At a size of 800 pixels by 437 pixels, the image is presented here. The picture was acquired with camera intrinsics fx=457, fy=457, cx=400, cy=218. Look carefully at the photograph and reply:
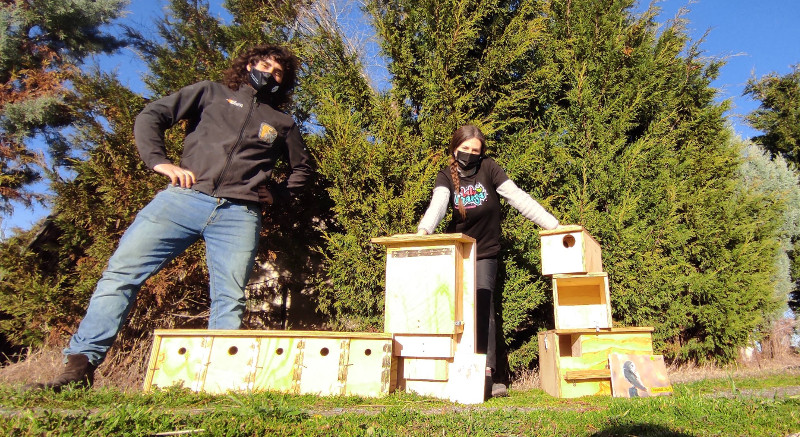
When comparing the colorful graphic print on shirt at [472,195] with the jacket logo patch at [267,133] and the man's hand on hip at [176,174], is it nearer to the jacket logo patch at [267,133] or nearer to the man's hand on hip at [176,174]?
the jacket logo patch at [267,133]

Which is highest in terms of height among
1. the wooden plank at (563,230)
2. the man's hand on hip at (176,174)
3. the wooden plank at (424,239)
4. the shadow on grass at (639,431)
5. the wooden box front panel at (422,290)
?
the man's hand on hip at (176,174)

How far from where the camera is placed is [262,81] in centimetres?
345

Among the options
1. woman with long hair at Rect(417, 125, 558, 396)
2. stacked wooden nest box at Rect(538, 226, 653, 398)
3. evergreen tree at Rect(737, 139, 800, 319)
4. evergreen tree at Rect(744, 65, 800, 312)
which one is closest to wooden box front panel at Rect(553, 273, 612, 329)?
stacked wooden nest box at Rect(538, 226, 653, 398)

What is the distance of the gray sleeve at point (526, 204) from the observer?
3629 mm

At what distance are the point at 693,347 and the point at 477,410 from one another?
127 inches

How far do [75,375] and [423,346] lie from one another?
2.03m

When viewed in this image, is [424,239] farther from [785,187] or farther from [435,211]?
[785,187]

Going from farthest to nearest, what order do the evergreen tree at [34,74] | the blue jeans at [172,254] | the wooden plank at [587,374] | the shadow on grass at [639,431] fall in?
the evergreen tree at [34,74] → the wooden plank at [587,374] → the blue jeans at [172,254] → the shadow on grass at [639,431]

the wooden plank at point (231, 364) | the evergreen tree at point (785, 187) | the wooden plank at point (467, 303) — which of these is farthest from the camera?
the evergreen tree at point (785, 187)

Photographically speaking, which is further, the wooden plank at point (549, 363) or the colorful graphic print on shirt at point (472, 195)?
the colorful graphic print on shirt at point (472, 195)

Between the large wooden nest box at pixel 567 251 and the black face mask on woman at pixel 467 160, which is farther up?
the black face mask on woman at pixel 467 160

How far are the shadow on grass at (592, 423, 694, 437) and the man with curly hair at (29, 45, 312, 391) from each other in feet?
7.59

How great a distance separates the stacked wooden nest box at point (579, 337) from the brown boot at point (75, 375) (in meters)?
3.08

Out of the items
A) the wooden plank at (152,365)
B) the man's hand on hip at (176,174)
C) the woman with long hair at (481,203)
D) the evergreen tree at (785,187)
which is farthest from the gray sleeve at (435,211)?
the evergreen tree at (785,187)
